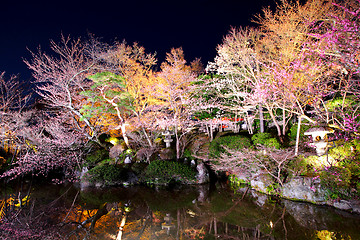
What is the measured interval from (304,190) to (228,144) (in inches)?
159

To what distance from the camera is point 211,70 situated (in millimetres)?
12422

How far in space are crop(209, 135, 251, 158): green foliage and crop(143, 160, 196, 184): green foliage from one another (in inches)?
63.0

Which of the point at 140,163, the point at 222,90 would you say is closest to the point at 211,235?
the point at 140,163

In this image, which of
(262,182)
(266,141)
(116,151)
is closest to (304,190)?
A: (262,182)

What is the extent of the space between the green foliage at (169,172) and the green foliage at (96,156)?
174 inches

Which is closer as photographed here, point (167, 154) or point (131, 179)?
point (131, 179)

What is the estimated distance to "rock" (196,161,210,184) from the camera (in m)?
9.82

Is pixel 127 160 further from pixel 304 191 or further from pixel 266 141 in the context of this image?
pixel 304 191

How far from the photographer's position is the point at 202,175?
9906 mm

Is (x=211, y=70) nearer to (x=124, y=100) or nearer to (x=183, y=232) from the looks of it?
(x=124, y=100)

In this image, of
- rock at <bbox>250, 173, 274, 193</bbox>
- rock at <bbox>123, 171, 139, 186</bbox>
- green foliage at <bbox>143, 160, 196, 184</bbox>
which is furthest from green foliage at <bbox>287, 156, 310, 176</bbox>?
rock at <bbox>123, 171, 139, 186</bbox>

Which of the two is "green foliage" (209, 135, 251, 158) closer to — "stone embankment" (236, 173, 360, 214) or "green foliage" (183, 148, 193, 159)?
"green foliage" (183, 148, 193, 159)

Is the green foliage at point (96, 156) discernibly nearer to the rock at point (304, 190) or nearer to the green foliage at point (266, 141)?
the green foliage at point (266, 141)

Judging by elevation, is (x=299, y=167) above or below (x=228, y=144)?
below
